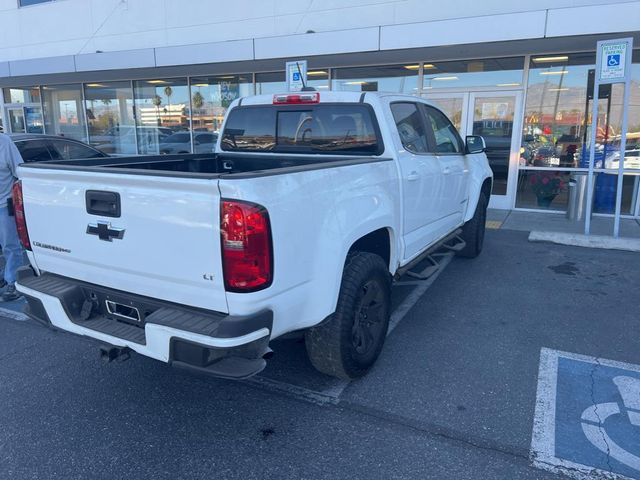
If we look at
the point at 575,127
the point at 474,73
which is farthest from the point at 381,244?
the point at 575,127

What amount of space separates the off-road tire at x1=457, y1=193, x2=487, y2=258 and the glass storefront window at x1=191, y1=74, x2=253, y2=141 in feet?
26.0

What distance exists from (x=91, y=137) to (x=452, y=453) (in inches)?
636

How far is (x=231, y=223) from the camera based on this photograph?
238cm

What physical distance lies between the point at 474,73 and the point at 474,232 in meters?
4.96

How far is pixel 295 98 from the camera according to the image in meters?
4.30

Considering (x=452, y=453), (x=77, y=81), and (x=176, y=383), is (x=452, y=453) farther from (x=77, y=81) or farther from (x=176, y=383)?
(x=77, y=81)

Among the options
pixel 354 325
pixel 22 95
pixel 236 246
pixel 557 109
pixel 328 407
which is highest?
→ pixel 22 95

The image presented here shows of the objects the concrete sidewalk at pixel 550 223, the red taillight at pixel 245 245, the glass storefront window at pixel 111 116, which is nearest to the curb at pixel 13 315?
the red taillight at pixel 245 245

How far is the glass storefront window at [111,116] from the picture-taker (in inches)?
585

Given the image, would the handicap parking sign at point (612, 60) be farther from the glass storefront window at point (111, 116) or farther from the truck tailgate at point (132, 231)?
the glass storefront window at point (111, 116)

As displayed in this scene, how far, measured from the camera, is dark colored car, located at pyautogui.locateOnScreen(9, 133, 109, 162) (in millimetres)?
7227

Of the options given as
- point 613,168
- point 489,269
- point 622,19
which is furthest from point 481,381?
point 613,168

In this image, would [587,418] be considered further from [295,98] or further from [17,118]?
[17,118]

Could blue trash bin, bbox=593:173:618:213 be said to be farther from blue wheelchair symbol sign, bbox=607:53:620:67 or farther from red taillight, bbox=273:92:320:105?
red taillight, bbox=273:92:320:105
